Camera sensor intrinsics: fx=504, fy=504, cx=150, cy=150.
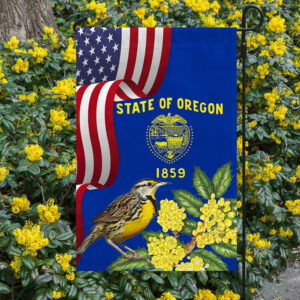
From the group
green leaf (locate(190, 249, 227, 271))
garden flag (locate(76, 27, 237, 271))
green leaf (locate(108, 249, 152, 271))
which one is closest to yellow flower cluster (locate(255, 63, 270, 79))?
garden flag (locate(76, 27, 237, 271))

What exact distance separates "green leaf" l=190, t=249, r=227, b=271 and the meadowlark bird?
0.93 ft

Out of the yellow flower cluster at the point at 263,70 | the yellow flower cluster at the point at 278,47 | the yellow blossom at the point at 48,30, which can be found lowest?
the yellow flower cluster at the point at 263,70

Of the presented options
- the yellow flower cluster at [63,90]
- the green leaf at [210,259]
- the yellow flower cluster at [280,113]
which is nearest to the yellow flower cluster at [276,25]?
the yellow flower cluster at [280,113]

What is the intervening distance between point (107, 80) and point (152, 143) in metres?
0.37

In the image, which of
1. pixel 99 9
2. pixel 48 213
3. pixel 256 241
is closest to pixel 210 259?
pixel 48 213

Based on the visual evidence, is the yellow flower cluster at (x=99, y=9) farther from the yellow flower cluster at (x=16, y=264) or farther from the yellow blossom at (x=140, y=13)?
the yellow flower cluster at (x=16, y=264)

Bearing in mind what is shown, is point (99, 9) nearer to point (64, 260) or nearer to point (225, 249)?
point (64, 260)

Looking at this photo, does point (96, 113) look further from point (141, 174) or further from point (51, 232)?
point (51, 232)

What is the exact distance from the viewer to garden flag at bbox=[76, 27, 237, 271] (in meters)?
2.37

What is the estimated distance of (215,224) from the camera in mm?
2475

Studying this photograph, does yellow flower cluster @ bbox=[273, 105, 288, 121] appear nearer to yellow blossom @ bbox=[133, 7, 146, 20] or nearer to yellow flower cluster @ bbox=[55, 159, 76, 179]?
yellow blossom @ bbox=[133, 7, 146, 20]

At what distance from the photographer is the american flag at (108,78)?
236 centimetres

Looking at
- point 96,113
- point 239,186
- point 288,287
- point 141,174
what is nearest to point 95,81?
point 96,113

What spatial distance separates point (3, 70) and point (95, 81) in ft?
4.75
